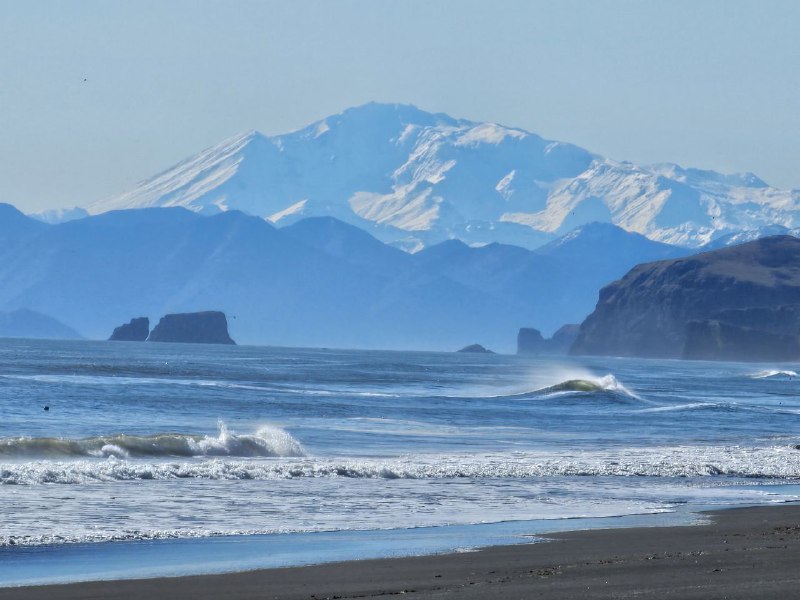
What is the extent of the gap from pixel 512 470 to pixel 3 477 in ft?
42.4


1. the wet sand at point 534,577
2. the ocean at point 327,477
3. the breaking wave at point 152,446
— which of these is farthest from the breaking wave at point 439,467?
the wet sand at point 534,577

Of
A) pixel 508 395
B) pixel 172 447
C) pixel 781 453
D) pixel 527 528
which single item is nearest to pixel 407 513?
pixel 527 528

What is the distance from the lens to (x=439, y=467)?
35906 millimetres

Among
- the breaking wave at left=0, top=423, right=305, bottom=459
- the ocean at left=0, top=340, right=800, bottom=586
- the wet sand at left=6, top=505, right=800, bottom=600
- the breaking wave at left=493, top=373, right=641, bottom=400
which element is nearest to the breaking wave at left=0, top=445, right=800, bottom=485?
the ocean at left=0, top=340, right=800, bottom=586

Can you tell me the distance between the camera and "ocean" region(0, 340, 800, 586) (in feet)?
72.3

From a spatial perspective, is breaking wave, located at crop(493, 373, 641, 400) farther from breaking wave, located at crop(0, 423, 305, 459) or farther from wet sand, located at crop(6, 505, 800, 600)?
wet sand, located at crop(6, 505, 800, 600)

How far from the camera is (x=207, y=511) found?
26094mm

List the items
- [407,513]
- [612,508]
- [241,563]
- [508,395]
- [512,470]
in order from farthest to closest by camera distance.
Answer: [508,395]
[512,470]
[612,508]
[407,513]
[241,563]

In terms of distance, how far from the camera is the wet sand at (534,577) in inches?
658

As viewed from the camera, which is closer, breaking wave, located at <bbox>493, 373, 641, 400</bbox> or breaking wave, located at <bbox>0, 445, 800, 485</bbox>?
breaking wave, located at <bbox>0, 445, 800, 485</bbox>

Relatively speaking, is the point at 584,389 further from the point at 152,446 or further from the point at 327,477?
the point at 327,477

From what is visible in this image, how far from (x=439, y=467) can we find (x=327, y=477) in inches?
142

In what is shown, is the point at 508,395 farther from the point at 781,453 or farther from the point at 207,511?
the point at 207,511

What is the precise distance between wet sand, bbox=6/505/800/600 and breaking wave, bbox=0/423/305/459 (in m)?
18.3
